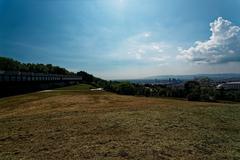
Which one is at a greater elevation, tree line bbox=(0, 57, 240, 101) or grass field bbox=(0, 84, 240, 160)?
grass field bbox=(0, 84, 240, 160)

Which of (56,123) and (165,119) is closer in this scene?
(56,123)

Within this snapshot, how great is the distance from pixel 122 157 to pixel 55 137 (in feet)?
11.2

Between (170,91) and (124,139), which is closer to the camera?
(124,139)

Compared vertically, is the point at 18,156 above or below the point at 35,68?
below

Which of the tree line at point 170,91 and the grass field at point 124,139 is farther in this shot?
the tree line at point 170,91

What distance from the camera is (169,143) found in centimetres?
802

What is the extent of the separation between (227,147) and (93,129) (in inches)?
217

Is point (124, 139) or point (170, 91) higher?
point (124, 139)

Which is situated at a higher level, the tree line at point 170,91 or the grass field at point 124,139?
the grass field at point 124,139

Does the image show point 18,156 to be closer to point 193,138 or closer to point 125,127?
point 125,127

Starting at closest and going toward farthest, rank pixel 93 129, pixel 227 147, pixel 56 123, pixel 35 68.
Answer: pixel 227 147 < pixel 93 129 < pixel 56 123 < pixel 35 68

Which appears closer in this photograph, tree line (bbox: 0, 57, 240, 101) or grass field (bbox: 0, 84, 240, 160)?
grass field (bbox: 0, 84, 240, 160)

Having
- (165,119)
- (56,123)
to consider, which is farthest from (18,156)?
(165,119)

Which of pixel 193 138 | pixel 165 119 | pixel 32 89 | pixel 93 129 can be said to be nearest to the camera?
pixel 193 138
